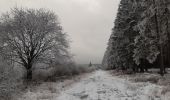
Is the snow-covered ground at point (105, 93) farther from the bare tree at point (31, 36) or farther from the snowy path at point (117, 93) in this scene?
the bare tree at point (31, 36)

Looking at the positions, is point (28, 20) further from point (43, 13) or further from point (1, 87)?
point (1, 87)

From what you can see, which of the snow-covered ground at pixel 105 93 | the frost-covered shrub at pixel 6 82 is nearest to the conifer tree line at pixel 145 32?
the snow-covered ground at pixel 105 93

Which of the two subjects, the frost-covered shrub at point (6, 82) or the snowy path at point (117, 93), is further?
the frost-covered shrub at point (6, 82)

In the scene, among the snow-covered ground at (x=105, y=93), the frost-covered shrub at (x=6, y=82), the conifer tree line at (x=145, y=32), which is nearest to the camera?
the snow-covered ground at (x=105, y=93)

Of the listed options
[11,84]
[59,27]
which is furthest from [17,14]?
[11,84]

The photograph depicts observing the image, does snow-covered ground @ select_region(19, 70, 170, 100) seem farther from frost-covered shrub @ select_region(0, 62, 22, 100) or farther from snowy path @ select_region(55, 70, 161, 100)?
frost-covered shrub @ select_region(0, 62, 22, 100)

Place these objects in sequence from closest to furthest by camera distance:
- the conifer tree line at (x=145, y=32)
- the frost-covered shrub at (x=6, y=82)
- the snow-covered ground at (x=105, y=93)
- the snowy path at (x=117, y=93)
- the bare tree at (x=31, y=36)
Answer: the snowy path at (x=117, y=93)
the snow-covered ground at (x=105, y=93)
the frost-covered shrub at (x=6, y=82)
the conifer tree line at (x=145, y=32)
the bare tree at (x=31, y=36)

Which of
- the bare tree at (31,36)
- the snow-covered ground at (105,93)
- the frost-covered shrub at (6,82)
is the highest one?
the bare tree at (31,36)

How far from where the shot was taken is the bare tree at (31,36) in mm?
27234

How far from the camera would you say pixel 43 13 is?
29.8 meters

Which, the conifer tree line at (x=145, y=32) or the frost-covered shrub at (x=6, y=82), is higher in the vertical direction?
the conifer tree line at (x=145, y=32)

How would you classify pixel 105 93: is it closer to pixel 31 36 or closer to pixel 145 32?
pixel 145 32

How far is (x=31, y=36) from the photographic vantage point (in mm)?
28266

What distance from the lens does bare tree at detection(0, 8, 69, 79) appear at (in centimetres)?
2723
